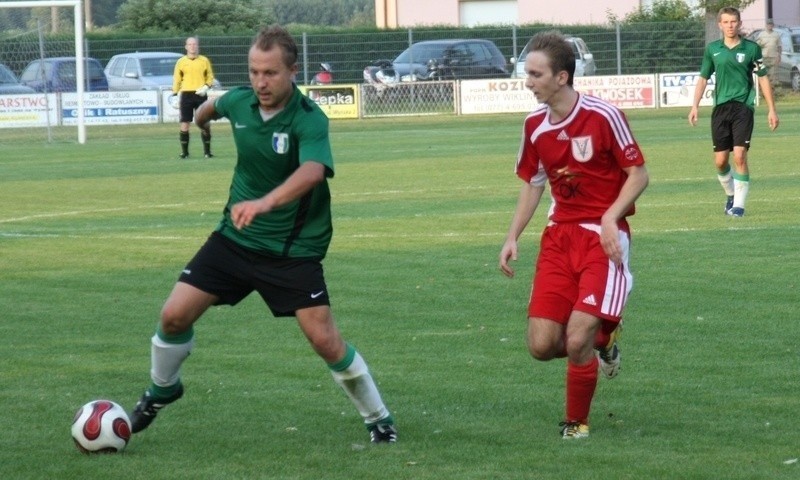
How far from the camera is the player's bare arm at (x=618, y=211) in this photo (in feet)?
20.8

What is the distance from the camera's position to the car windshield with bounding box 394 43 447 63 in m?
42.0

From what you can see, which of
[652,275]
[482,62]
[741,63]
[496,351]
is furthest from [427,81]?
[496,351]

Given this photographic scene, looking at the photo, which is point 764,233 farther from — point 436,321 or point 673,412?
point 673,412

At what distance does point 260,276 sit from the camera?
6344 mm

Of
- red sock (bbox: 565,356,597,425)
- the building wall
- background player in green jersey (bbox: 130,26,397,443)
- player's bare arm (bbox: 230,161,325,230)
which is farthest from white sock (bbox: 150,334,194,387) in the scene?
the building wall

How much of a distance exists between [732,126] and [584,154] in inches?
361

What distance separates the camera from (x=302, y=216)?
6.34 metres

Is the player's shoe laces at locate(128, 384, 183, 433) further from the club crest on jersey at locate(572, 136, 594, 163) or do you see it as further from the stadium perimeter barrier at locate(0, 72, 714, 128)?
the stadium perimeter barrier at locate(0, 72, 714, 128)

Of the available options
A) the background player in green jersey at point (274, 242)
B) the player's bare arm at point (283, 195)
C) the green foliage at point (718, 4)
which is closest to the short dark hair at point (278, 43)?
the background player in green jersey at point (274, 242)

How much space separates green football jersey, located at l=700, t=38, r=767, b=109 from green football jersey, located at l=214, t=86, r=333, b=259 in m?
9.57

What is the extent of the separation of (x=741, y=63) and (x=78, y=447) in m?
10.4

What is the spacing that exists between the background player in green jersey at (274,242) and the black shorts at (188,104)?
19846 mm

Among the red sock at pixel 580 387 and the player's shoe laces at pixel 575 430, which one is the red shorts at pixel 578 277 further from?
the player's shoe laces at pixel 575 430

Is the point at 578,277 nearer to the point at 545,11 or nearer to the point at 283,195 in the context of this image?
the point at 283,195
